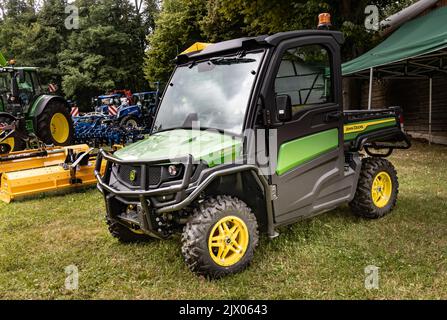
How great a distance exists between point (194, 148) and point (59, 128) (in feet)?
27.6

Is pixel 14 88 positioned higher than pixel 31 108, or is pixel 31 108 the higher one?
pixel 14 88

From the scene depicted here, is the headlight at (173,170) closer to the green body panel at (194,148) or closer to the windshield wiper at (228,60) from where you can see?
the green body panel at (194,148)

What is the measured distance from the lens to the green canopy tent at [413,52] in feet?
27.7

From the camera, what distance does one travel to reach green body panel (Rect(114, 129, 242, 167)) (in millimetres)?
3633

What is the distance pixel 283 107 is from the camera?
12.4 feet

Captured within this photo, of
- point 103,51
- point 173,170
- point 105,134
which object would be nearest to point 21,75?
point 105,134

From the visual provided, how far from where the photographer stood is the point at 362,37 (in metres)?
12.2

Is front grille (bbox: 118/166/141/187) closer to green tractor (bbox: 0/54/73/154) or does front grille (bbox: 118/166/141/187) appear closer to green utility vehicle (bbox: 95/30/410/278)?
green utility vehicle (bbox: 95/30/410/278)

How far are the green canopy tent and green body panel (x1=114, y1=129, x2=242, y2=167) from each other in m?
5.83

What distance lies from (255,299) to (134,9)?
116 ft

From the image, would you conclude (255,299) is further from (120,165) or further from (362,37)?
(362,37)

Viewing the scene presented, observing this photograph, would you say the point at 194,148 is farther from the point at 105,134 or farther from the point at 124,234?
the point at 105,134

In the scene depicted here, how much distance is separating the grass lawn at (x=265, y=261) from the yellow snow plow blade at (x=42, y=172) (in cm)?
92

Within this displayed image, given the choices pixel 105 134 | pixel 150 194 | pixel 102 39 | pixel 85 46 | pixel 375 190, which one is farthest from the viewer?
pixel 85 46
